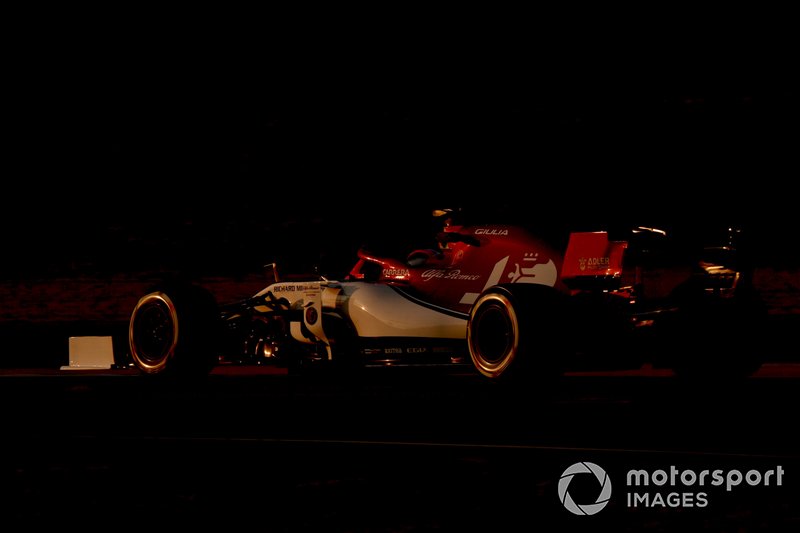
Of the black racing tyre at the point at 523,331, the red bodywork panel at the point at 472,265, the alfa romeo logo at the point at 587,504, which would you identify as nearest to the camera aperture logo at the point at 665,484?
the alfa romeo logo at the point at 587,504

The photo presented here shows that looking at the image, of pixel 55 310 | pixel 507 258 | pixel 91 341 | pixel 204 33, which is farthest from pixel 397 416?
pixel 204 33

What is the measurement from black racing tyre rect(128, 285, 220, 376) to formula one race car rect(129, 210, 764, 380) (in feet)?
0.04

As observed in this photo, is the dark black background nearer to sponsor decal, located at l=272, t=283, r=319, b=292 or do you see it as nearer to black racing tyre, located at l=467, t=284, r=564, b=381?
sponsor decal, located at l=272, t=283, r=319, b=292

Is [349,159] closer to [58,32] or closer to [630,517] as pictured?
[58,32]

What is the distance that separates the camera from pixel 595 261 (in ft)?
35.2

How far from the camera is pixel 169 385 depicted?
13.4 metres

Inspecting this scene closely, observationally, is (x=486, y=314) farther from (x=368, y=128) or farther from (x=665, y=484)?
(x=368, y=128)

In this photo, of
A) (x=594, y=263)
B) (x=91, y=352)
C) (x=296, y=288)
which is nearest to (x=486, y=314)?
(x=594, y=263)

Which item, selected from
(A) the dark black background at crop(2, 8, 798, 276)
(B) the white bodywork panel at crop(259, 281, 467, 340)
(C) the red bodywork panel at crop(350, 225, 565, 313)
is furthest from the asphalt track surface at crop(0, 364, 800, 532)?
(A) the dark black background at crop(2, 8, 798, 276)

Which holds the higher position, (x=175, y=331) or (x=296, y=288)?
(x=296, y=288)

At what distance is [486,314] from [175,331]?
11.0 ft

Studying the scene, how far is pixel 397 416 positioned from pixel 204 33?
19772 millimetres

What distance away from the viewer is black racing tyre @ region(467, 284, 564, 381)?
9.82 m

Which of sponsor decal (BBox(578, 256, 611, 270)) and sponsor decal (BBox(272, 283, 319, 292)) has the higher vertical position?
sponsor decal (BBox(578, 256, 611, 270))
